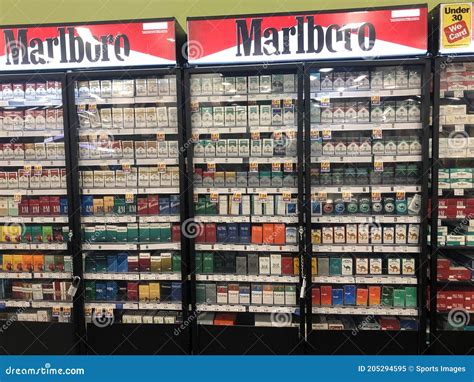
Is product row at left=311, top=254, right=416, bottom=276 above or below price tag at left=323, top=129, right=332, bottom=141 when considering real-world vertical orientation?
below

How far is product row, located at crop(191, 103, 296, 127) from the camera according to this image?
3.68m

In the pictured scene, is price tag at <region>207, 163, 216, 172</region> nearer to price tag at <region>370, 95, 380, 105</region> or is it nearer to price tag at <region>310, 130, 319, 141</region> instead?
price tag at <region>310, 130, 319, 141</region>

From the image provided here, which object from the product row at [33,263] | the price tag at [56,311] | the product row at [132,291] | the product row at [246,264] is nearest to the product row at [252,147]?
the product row at [246,264]

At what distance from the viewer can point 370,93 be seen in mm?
3523

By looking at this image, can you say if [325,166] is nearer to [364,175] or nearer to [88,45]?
[364,175]

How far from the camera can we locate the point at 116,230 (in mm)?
3857

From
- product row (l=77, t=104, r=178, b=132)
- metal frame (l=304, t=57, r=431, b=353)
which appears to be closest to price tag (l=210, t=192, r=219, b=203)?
product row (l=77, t=104, r=178, b=132)

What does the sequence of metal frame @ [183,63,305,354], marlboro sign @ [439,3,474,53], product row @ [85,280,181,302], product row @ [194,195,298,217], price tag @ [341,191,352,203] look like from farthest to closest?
product row @ [85,280,181,302] → product row @ [194,195,298,217] → price tag @ [341,191,352,203] → metal frame @ [183,63,305,354] → marlboro sign @ [439,3,474,53]

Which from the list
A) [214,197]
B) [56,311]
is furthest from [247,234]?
[56,311]

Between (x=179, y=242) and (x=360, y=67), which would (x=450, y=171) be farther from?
(x=179, y=242)

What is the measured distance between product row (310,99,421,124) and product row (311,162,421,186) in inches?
16.8

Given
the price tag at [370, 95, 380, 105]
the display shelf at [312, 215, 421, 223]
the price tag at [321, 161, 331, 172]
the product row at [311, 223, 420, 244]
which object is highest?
the price tag at [370, 95, 380, 105]

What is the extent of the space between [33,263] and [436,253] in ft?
12.8

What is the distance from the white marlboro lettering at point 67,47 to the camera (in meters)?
3.46
